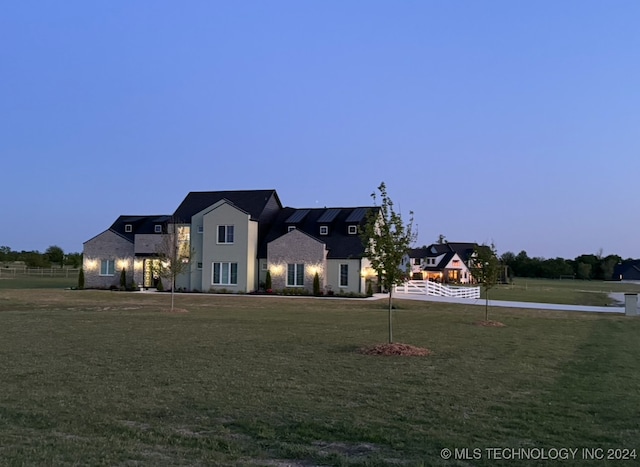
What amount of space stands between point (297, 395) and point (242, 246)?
3117 centimetres

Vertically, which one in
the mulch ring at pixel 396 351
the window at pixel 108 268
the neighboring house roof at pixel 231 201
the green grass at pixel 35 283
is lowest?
the mulch ring at pixel 396 351

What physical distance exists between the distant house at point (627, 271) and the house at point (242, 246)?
95.5 metres

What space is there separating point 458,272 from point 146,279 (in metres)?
47.5

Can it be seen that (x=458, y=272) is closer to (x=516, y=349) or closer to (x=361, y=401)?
(x=516, y=349)

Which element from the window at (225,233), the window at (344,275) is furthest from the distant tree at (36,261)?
the window at (344,275)

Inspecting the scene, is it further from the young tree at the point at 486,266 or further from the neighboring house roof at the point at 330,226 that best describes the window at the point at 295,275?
the young tree at the point at 486,266

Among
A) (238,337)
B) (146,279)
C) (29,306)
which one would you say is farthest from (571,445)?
(146,279)

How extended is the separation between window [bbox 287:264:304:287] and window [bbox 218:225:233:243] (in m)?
4.63

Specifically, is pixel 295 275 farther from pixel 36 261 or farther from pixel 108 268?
pixel 36 261

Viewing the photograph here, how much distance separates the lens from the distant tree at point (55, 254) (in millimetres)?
100594

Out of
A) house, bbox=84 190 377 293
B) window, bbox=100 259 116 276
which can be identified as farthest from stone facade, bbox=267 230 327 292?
window, bbox=100 259 116 276

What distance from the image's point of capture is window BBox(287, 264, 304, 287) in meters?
38.1

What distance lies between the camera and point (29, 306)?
2594cm

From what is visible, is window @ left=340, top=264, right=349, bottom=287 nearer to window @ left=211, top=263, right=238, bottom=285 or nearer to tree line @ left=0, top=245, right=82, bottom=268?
window @ left=211, top=263, right=238, bottom=285
